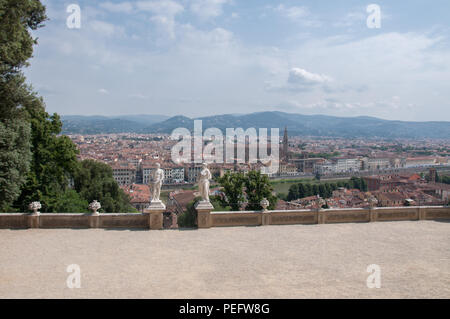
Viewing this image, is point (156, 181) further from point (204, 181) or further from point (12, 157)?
point (12, 157)

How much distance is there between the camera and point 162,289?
20.6ft

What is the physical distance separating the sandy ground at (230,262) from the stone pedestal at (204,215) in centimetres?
39

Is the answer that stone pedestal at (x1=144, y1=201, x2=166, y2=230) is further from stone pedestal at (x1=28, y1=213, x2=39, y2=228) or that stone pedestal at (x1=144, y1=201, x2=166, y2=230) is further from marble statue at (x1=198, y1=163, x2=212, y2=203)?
stone pedestal at (x1=28, y1=213, x2=39, y2=228)

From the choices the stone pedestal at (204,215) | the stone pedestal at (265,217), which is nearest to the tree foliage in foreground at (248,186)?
the stone pedestal at (265,217)

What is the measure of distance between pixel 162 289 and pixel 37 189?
1370 centimetres

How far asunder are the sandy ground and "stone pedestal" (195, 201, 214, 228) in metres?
0.39

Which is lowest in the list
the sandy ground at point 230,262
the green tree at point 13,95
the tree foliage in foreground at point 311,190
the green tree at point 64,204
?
the tree foliage in foreground at point 311,190

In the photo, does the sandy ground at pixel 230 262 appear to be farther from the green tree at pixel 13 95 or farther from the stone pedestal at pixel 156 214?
the green tree at pixel 13 95

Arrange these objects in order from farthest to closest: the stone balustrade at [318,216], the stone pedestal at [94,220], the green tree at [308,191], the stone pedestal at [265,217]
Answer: the green tree at [308,191], the stone pedestal at [265,217], the stone balustrade at [318,216], the stone pedestal at [94,220]

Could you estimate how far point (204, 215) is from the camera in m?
11.0

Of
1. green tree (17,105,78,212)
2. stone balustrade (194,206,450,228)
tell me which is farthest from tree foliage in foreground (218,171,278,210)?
green tree (17,105,78,212)

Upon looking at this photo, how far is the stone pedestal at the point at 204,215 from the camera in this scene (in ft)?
35.8

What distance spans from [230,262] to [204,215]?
332 cm

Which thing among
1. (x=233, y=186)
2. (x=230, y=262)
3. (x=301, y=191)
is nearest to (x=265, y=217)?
(x=230, y=262)
